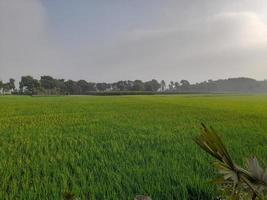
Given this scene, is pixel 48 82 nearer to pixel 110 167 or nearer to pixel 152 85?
pixel 152 85

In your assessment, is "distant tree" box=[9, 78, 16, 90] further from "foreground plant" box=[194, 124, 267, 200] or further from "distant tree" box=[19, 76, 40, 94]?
"foreground plant" box=[194, 124, 267, 200]

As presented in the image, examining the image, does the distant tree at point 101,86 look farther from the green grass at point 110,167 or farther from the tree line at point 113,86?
the green grass at point 110,167

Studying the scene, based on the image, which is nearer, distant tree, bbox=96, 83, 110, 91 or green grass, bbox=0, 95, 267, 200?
green grass, bbox=0, 95, 267, 200

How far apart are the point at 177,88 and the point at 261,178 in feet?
537

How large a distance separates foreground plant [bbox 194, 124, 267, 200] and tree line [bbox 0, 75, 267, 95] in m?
88.3

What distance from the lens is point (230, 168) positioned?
19.2 inches

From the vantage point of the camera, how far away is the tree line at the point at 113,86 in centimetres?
10592

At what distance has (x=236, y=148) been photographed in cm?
633

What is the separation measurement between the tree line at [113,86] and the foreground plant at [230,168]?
290ft

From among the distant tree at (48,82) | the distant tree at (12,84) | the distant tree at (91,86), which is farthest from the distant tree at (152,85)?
the distant tree at (12,84)

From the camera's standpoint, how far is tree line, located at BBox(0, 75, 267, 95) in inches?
4170

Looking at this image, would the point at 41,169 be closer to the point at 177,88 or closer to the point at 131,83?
the point at 131,83

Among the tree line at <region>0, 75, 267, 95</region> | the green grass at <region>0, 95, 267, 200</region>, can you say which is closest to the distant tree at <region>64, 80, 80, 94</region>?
the tree line at <region>0, 75, 267, 95</region>

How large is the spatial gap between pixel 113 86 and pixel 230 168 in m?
135
